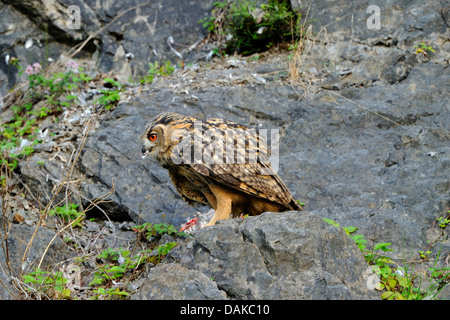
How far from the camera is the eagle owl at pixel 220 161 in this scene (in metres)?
4.39

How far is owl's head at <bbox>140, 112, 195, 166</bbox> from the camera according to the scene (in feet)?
14.6

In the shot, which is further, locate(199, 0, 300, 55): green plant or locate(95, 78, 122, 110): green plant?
locate(199, 0, 300, 55): green plant

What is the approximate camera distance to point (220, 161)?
4.41m

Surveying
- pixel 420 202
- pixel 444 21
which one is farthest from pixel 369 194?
pixel 444 21

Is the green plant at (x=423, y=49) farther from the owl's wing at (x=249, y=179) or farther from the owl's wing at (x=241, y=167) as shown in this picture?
the owl's wing at (x=249, y=179)

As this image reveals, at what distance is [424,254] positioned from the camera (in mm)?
4605

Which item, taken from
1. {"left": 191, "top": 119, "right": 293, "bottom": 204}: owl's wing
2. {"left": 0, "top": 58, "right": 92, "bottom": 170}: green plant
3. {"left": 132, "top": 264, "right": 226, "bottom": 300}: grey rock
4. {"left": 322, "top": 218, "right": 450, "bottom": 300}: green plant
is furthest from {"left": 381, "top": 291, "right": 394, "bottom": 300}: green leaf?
{"left": 0, "top": 58, "right": 92, "bottom": 170}: green plant

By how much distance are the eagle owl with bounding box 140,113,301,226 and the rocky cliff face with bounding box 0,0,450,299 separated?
74 cm

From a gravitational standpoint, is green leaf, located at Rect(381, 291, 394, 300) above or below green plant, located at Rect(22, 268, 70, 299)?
below

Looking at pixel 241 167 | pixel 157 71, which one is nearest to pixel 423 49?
pixel 157 71

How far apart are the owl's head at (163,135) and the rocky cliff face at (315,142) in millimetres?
1032

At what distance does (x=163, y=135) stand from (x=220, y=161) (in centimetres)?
56

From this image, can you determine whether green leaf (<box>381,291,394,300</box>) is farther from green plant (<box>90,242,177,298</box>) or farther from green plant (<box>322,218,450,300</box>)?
green plant (<box>90,242,177,298</box>)

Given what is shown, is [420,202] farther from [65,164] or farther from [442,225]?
[65,164]
